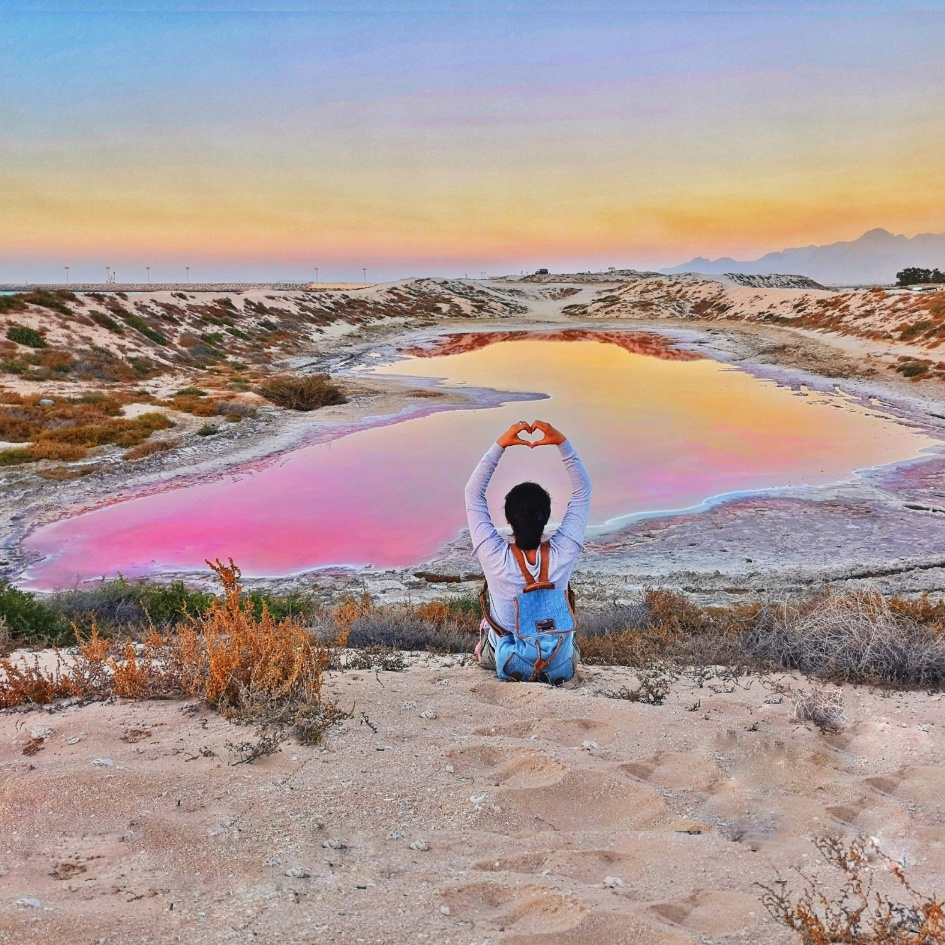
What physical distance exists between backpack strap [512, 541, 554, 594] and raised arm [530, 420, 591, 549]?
0.12 m

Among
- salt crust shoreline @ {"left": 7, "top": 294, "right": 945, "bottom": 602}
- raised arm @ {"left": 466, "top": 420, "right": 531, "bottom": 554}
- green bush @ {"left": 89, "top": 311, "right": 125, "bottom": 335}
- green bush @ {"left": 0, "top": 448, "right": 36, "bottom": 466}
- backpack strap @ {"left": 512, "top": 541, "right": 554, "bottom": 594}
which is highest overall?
green bush @ {"left": 89, "top": 311, "right": 125, "bottom": 335}

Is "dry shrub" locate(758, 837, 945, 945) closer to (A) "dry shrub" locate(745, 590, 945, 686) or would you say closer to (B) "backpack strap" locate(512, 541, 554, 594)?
(B) "backpack strap" locate(512, 541, 554, 594)

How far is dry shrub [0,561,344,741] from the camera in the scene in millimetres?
3934

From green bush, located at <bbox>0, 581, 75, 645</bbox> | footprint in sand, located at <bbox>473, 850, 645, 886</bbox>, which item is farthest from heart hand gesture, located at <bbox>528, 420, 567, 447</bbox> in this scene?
green bush, located at <bbox>0, 581, 75, 645</bbox>

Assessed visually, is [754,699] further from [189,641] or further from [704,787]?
[189,641]

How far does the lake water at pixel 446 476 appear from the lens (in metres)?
10.2

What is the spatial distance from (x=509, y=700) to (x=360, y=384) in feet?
68.3

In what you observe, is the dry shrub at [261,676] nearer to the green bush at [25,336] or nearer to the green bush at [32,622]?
the green bush at [32,622]

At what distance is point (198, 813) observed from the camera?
10.2 feet

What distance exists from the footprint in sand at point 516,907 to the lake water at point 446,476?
279 inches

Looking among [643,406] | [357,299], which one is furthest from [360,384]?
[357,299]

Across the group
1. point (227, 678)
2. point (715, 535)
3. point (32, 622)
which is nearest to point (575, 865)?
point (227, 678)

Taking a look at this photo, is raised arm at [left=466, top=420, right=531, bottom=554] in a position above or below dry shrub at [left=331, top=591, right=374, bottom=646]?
above

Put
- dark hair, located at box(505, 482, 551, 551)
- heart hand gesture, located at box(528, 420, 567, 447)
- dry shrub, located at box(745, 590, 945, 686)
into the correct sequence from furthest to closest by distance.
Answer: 1. dry shrub, located at box(745, 590, 945, 686)
2. heart hand gesture, located at box(528, 420, 567, 447)
3. dark hair, located at box(505, 482, 551, 551)
